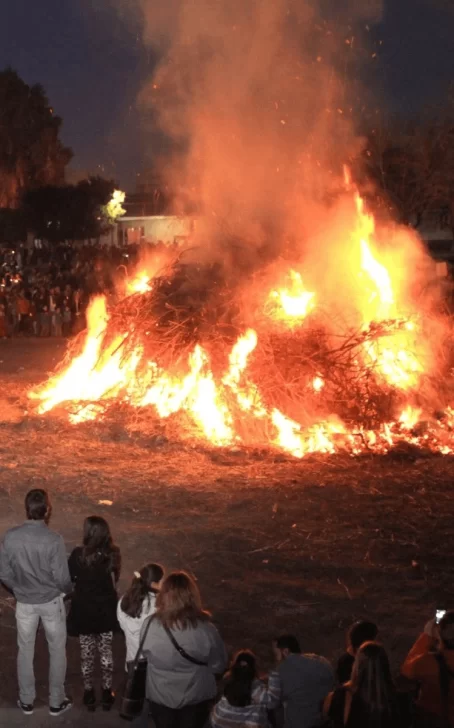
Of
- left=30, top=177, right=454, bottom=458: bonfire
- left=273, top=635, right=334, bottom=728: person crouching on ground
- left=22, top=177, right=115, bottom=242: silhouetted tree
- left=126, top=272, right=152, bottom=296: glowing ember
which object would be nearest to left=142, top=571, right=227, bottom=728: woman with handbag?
left=273, top=635, right=334, bottom=728: person crouching on ground

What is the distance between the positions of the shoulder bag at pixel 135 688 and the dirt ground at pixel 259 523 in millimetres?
978

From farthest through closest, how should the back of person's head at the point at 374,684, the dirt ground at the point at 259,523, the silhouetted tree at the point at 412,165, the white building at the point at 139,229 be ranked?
the white building at the point at 139,229
the silhouetted tree at the point at 412,165
the dirt ground at the point at 259,523
the back of person's head at the point at 374,684

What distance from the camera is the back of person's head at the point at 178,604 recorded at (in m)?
3.56

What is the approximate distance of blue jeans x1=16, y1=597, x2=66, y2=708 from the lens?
423 cm

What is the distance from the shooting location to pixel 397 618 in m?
5.43

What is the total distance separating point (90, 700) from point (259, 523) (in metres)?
3.15

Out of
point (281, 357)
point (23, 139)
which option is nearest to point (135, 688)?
point (281, 357)

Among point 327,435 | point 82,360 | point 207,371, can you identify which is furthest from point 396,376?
point 82,360

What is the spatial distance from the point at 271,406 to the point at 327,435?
82cm

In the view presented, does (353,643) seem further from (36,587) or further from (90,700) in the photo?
(36,587)

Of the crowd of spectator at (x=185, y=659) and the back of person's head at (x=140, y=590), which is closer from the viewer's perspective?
the crowd of spectator at (x=185, y=659)

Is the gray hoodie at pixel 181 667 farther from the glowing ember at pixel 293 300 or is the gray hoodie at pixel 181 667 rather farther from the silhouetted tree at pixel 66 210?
the silhouetted tree at pixel 66 210

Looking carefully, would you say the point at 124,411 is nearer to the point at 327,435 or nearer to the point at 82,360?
the point at 82,360

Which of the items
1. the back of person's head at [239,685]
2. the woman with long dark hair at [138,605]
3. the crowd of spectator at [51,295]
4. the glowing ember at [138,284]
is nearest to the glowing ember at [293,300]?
the glowing ember at [138,284]
